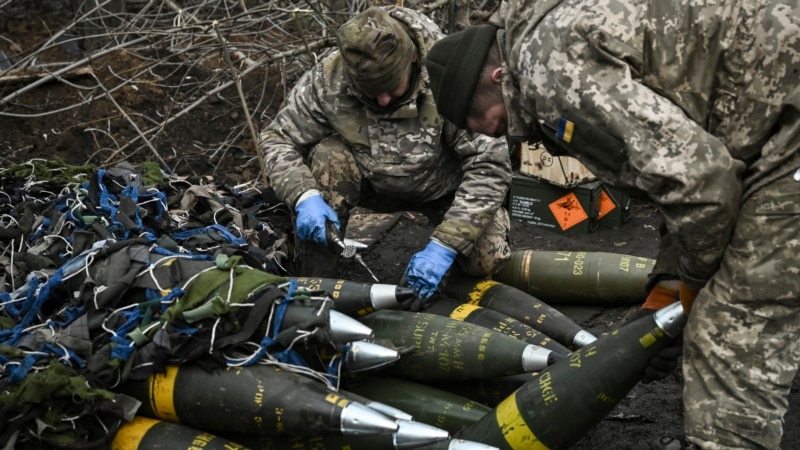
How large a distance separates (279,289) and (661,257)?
145 centimetres

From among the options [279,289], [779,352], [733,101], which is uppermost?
[733,101]

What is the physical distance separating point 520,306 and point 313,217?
3.60 ft

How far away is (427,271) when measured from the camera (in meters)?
4.45

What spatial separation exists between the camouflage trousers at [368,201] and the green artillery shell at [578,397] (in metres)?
1.32

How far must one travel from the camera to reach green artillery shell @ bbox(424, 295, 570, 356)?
4.11 metres

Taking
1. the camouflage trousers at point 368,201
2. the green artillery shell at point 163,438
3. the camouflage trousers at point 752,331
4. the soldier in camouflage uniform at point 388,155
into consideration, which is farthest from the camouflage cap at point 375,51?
the camouflage trousers at point 752,331

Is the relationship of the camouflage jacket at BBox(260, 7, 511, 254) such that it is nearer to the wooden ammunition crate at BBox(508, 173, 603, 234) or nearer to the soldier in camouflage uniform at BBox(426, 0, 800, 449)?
the wooden ammunition crate at BBox(508, 173, 603, 234)

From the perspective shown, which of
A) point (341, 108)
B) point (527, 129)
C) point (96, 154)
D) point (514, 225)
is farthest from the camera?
point (96, 154)

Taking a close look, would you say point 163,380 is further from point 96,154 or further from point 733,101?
point 96,154

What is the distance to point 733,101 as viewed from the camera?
287 centimetres

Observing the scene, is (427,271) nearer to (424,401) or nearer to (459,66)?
(424,401)

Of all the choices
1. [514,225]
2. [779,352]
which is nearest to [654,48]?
[779,352]

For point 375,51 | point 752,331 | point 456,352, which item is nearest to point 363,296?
point 456,352

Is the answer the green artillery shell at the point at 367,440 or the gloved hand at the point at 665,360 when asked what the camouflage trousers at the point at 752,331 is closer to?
the gloved hand at the point at 665,360
